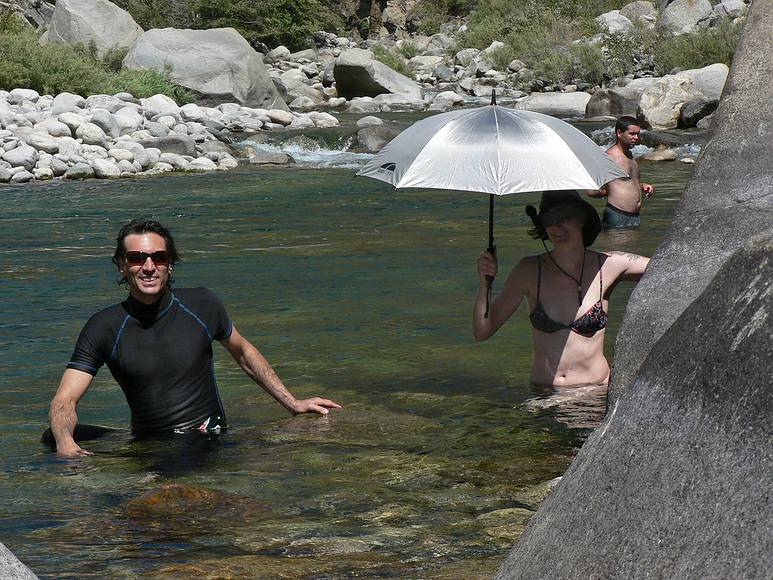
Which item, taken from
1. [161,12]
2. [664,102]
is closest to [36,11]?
[161,12]

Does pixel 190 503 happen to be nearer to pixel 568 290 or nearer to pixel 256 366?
pixel 256 366

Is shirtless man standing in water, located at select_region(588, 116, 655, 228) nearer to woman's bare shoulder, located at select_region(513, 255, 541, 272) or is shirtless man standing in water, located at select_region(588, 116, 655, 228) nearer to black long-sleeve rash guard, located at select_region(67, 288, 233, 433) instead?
woman's bare shoulder, located at select_region(513, 255, 541, 272)

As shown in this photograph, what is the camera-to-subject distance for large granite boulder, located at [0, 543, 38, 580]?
122 inches

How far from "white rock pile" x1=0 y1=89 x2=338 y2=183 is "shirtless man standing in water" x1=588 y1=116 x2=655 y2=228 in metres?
10.7

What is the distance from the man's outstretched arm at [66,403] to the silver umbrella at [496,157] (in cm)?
176

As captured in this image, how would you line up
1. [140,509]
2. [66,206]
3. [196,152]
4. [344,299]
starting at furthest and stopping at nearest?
[196,152] < [66,206] < [344,299] < [140,509]

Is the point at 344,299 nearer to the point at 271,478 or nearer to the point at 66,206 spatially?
the point at 271,478

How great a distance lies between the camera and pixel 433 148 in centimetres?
618

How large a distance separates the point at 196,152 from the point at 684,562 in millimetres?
22226

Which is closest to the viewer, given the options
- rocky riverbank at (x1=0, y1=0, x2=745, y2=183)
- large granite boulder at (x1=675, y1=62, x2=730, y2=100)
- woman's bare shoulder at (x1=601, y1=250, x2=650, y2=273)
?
woman's bare shoulder at (x1=601, y1=250, x2=650, y2=273)

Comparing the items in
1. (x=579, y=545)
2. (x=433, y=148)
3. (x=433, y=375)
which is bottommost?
(x=433, y=375)

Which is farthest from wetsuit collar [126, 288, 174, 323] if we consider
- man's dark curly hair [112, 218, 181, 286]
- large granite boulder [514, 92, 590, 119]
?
large granite boulder [514, 92, 590, 119]

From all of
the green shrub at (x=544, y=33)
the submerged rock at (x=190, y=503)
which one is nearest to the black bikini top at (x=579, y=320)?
the submerged rock at (x=190, y=503)

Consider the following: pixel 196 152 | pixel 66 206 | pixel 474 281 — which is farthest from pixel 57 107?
pixel 474 281
